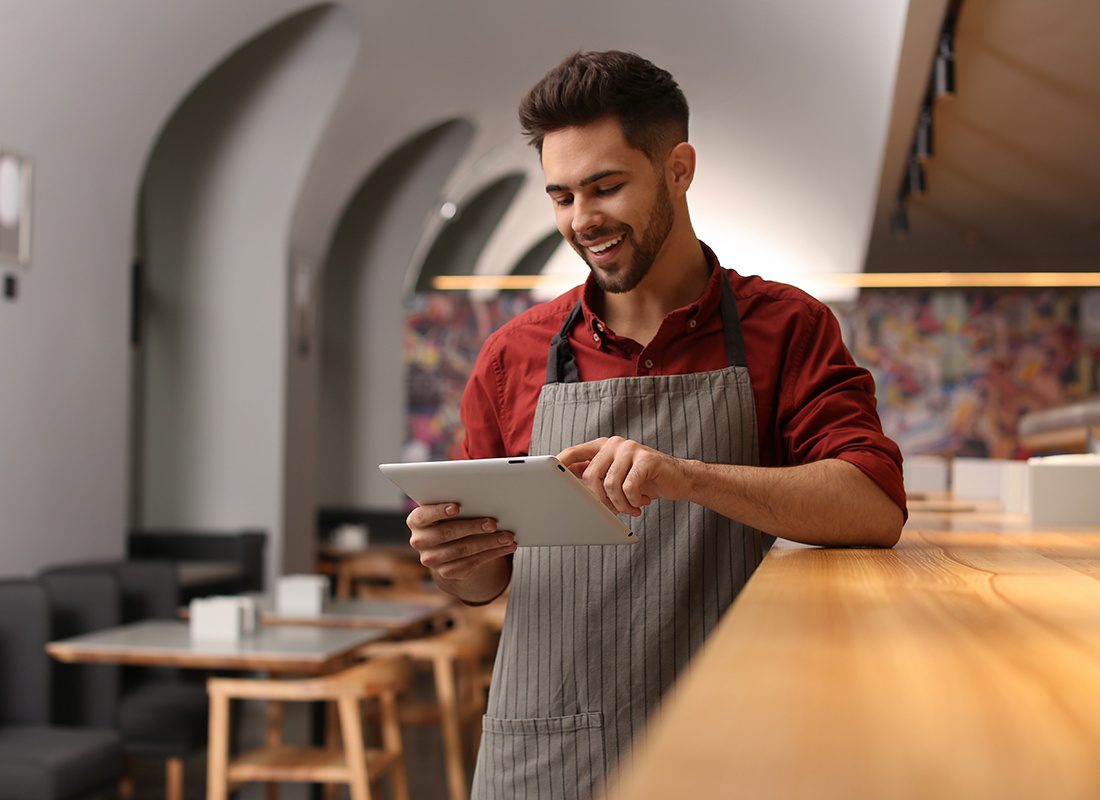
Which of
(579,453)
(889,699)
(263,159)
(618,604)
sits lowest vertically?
(618,604)

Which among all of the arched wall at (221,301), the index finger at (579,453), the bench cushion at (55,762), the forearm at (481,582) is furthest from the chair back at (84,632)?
the index finger at (579,453)

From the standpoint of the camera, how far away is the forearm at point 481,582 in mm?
1840

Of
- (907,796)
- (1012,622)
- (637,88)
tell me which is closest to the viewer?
(907,796)

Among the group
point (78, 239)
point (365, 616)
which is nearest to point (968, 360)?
point (365, 616)

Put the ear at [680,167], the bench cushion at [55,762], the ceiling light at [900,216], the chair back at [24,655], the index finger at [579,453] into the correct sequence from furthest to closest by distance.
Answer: the ceiling light at [900,216] → the chair back at [24,655] → the bench cushion at [55,762] → the ear at [680,167] → the index finger at [579,453]

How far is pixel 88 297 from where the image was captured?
20.0ft

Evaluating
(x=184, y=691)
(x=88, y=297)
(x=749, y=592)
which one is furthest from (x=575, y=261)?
(x=749, y=592)

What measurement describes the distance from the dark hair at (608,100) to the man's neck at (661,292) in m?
0.15

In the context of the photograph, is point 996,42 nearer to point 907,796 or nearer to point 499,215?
point 907,796

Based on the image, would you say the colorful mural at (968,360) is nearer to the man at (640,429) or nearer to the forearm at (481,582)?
the forearm at (481,582)

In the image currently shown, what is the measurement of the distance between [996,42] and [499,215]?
6.37 meters

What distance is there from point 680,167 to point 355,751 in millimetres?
2708

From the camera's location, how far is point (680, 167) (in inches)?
70.9

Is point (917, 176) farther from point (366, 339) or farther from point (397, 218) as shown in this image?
point (366, 339)
